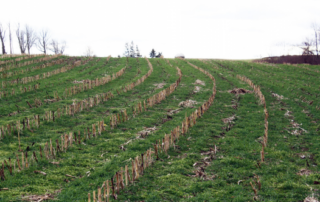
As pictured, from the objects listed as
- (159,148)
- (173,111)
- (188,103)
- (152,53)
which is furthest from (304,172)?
(152,53)

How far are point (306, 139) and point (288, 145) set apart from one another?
1.47m

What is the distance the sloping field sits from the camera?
7.20 meters

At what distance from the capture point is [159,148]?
976cm

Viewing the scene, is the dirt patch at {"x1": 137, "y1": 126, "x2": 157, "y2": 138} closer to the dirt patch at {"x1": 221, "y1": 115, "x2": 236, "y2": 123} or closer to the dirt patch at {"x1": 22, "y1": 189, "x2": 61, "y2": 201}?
the dirt patch at {"x1": 221, "y1": 115, "x2": 236, "y2": 123}

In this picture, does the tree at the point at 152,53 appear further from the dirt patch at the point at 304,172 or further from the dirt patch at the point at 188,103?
the dirt patch at the point at 304,172

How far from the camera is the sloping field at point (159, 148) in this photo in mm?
7199

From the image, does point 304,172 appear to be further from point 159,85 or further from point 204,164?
point 159,85

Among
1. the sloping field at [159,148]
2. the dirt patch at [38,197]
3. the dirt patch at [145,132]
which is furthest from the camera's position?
the dirt patch at [145,132]

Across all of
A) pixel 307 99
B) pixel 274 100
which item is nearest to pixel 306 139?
pixel 274 100

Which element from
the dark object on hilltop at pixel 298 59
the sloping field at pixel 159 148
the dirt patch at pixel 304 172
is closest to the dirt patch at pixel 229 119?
the sloping field at pixel 159 148

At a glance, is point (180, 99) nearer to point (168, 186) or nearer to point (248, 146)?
point (248, 146)

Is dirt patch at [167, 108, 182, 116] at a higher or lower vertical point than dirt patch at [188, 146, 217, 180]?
higher

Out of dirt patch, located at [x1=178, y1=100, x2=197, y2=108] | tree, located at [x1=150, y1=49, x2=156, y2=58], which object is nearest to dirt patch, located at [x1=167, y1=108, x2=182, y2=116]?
dirt patch, located at [x1=178, y1=100, x2=197, y2=108]

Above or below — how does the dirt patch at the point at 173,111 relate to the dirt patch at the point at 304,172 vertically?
above
